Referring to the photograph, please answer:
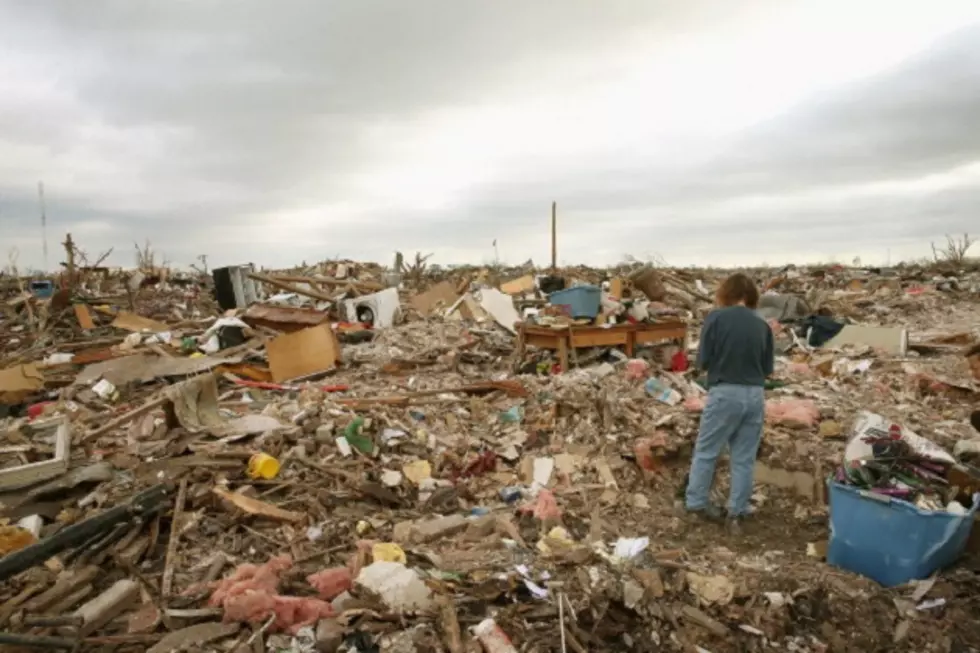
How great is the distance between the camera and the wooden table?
27.1ft

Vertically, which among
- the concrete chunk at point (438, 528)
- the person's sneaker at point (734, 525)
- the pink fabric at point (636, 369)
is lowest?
the person's sneaker at point (734, 525)

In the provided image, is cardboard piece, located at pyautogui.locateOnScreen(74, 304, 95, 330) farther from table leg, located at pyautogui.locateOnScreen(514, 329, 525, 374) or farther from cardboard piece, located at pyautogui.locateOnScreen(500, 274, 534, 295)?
table leg, located at pyautogui.locateOnScreen(514, 329, 525, 374)

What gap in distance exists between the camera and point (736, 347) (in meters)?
4.48

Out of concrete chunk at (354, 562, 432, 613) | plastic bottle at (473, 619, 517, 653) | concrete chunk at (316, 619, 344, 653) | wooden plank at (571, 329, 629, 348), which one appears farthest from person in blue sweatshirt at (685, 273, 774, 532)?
wooden plank at (571, 329, 629, 348)

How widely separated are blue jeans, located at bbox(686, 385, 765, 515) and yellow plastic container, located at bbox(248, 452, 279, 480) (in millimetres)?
3292

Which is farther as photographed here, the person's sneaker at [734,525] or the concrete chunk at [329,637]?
the person's sneaker at [734,525]

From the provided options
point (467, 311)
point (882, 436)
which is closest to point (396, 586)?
point (882, 436)

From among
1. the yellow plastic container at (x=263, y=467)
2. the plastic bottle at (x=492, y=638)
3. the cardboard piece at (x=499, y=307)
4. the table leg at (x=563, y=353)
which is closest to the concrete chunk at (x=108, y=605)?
the yellow plastic container at (x=263, y=467)

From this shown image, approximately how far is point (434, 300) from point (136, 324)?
5.77 meters

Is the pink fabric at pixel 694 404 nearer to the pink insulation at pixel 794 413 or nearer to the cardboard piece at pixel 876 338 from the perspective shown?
the pink insulation at pixel 794 413

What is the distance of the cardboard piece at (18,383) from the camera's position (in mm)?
8125

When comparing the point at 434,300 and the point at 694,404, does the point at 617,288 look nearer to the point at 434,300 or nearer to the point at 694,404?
the point at 434,300

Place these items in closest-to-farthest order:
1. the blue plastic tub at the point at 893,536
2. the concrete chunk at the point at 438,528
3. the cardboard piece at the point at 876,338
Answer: the blue plastic tub at the point at 893,536 → the concrete chunk at the point at 438,528 → the cardboard piece at the point at 876,338

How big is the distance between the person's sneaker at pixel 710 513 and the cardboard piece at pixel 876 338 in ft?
20.7
